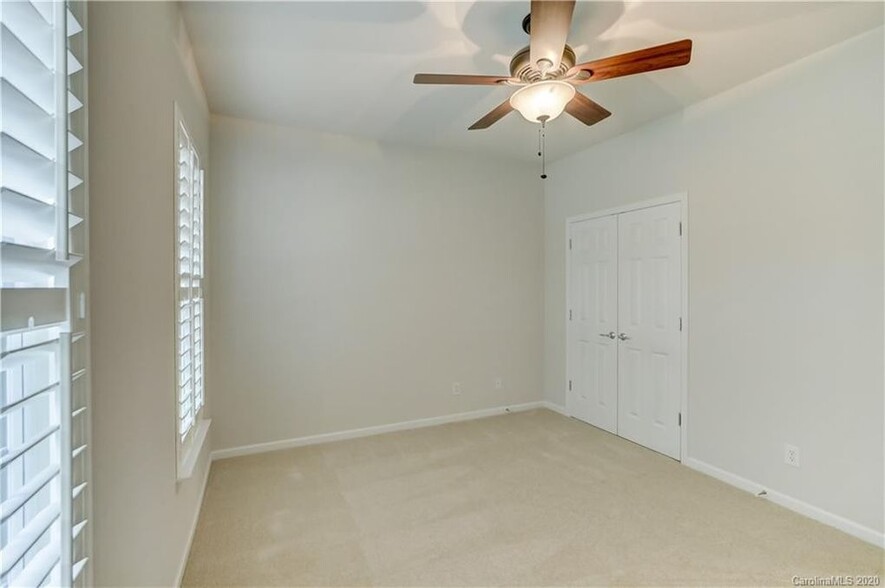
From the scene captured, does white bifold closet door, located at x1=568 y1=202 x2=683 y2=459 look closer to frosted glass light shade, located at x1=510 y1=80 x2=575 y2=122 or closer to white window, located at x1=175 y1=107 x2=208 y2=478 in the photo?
frosted glass light shade, located at x1=510 y1=80 x2=575 y2=122

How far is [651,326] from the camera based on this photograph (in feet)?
11.4

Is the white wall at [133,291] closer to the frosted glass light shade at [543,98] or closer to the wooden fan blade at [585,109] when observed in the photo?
the frosted glass light shade at [543,98]

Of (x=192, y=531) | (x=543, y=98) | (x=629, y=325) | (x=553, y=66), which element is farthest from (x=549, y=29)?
(x=192, y=531)

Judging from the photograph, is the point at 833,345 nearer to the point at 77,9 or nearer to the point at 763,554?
the point at 763,554

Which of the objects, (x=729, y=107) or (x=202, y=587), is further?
(x=729, y=107)

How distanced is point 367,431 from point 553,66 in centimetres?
331

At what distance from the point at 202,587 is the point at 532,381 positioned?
3.50 metres

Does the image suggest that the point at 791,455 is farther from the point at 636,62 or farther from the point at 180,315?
the point at 180,315

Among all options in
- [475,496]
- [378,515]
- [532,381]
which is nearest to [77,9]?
[378,515]

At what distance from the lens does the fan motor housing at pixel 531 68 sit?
1.86 meters

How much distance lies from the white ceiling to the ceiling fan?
347 millimetres

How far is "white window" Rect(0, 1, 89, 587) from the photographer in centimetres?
65

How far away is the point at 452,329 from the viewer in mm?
4227

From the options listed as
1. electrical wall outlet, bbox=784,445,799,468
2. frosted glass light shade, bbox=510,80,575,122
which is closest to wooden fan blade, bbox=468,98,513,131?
frosted glass light shade, bbox=510,80,575,122
